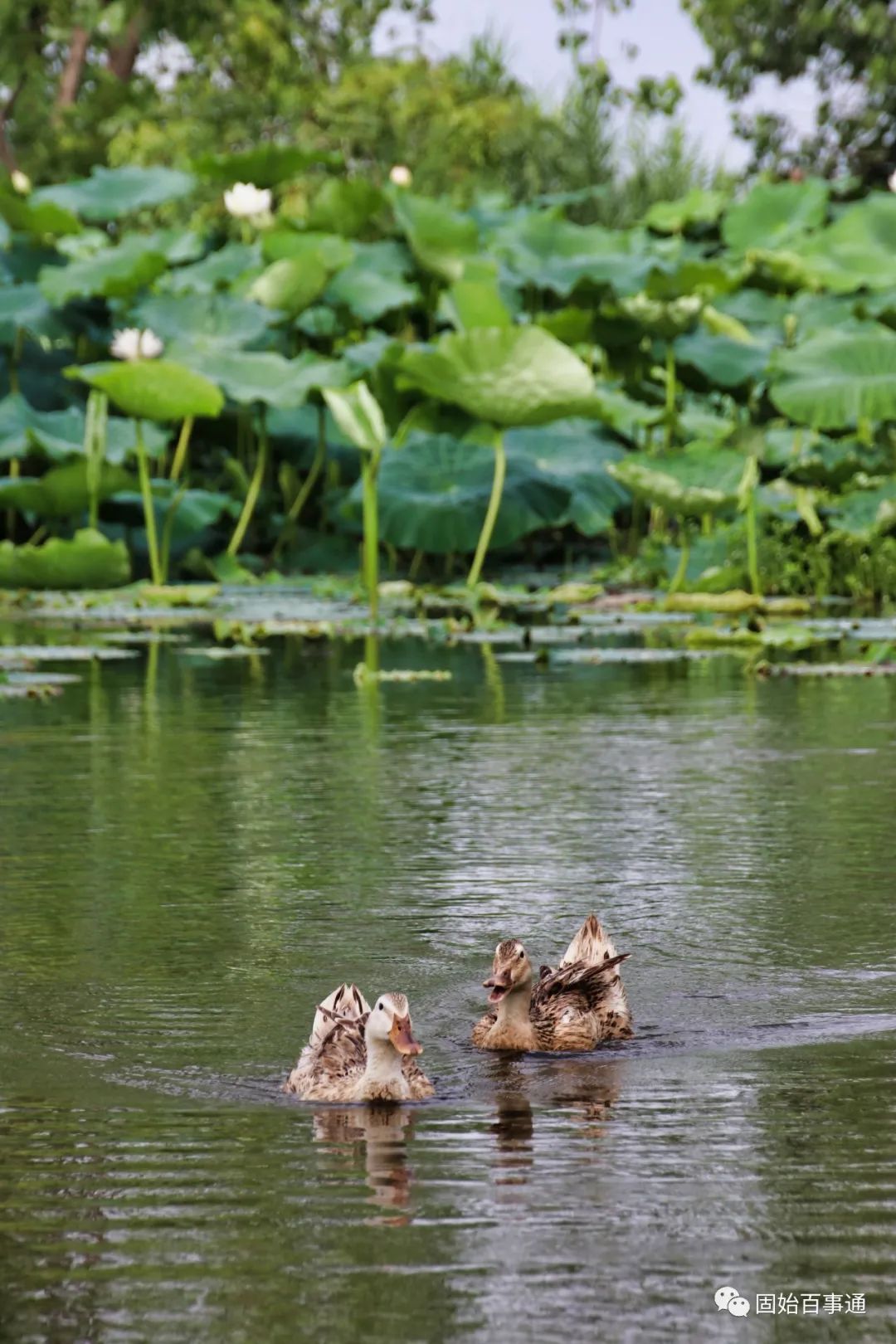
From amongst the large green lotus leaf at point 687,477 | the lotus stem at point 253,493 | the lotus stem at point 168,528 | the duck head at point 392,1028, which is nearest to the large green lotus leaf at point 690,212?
the lotus stem at point 253,493

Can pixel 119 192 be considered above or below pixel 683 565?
above

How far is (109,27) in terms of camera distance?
32.0 m

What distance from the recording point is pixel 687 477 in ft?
48.6

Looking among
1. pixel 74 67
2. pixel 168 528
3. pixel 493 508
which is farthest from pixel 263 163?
pixel 74 67

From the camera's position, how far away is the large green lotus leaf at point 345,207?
18.7 m

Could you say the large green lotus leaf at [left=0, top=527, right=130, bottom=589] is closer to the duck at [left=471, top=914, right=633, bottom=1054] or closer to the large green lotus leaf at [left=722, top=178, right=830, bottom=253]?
the large green lotus leaf at [left=722, top=178, right=830, bottom=253]

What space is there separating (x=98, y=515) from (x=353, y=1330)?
1463 cm

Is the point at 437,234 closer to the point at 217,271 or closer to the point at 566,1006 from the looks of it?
the point at 217,271

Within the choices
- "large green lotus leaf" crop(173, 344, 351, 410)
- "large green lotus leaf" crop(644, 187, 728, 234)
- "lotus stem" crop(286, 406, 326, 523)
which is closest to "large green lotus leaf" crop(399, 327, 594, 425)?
"large green lotus leaf" crop(173, 344, 351, 410)

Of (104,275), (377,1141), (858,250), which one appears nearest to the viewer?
(377,1141)

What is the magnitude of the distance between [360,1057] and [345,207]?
1547 centimetres

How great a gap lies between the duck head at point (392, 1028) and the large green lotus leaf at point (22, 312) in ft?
45.4

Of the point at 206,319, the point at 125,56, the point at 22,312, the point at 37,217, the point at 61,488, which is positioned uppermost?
the point at 125,56

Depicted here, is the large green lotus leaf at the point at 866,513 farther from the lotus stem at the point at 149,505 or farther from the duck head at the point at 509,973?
the duck head at the point at 509,973
